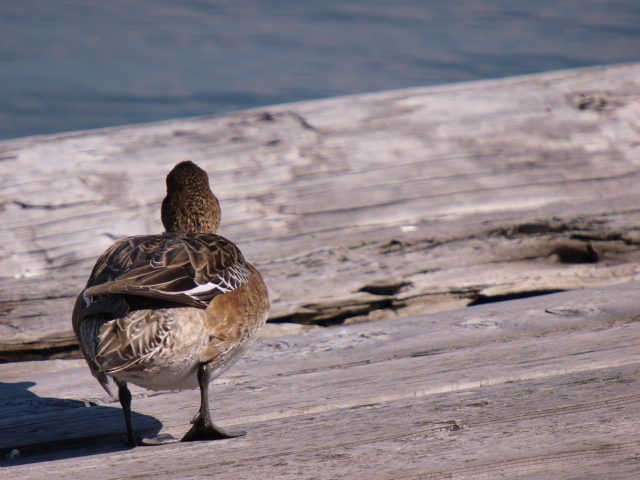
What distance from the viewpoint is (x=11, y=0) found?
18156mm

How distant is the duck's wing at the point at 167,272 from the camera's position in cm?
264

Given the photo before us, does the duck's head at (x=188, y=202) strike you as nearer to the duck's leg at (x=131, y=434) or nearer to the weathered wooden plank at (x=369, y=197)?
the weathered wooden plank at (x=369, y=197)

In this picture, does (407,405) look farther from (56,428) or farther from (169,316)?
(56,428)

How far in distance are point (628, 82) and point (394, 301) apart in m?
2.84

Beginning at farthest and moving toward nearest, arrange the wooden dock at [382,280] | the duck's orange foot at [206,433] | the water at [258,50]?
the water at [258,50]
the duck's orange foot at [206,433]
the wooden dock at [382,280]

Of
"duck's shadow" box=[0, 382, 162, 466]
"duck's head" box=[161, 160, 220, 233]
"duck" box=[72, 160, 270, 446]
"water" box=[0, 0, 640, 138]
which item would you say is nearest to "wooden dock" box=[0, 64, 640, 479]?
"duck's shadow" box=[0, 382, 162, 466]

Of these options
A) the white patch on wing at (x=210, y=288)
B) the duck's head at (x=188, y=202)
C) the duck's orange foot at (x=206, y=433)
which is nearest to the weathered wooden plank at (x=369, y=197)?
the duck's head at (x=188, y=202)

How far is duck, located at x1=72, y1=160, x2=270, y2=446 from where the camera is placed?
2.63 meters

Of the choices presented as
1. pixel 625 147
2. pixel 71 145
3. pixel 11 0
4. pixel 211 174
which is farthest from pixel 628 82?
pixel 11 0

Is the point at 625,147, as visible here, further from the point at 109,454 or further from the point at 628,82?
the point at 109,454

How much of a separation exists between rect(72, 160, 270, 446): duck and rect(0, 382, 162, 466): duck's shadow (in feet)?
0.32

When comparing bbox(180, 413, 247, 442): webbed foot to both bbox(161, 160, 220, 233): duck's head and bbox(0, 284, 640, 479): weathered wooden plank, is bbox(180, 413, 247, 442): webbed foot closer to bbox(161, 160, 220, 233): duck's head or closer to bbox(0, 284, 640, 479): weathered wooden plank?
bbox(0, 284, 640, 479): weathered wooden plank

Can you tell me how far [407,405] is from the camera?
2713 mm

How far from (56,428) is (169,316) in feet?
1.84
